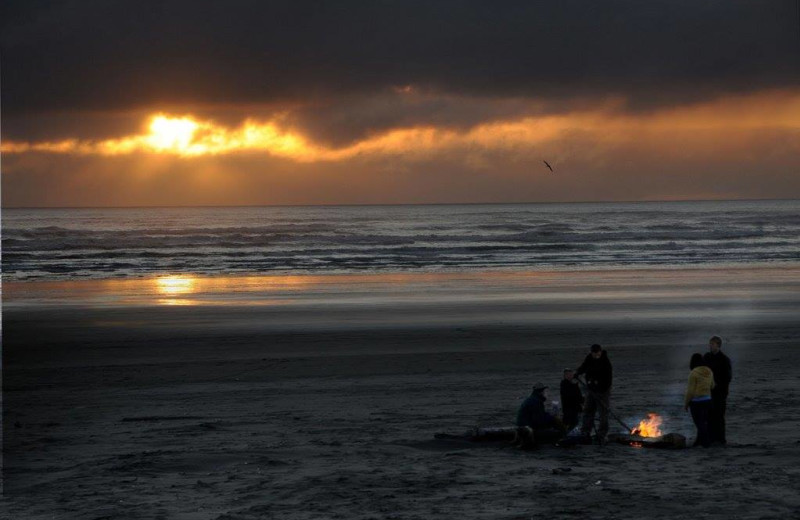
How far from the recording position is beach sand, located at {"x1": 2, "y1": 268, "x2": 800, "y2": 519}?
461 inches

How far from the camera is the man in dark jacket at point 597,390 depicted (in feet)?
48.2

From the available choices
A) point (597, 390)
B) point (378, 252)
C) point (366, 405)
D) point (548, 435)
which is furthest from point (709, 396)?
point (378, 252)

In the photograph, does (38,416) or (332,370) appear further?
(332,370)

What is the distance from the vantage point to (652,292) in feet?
122

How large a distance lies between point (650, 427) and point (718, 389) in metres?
1.47

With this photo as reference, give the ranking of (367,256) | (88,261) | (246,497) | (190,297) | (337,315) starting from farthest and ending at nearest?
(367,256)
(88,261)
(190,297)
(337,315)
(246,497)

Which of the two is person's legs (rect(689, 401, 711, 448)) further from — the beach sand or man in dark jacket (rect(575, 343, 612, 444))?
man in dark jacket (rect(575, 343, 612, 444))

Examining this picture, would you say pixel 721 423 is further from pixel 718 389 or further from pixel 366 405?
pixel 366 405

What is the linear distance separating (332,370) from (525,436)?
7553 mm

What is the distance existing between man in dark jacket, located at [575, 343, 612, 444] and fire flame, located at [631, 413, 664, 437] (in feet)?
1.81

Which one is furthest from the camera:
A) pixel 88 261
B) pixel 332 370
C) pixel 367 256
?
pixel 367 256

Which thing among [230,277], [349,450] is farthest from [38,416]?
[230,277]

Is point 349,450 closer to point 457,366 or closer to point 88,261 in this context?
point 457,366

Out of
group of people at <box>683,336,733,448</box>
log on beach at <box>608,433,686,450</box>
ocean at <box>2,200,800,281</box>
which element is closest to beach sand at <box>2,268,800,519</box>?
log on beach at <box>608,433,686,450</box>
